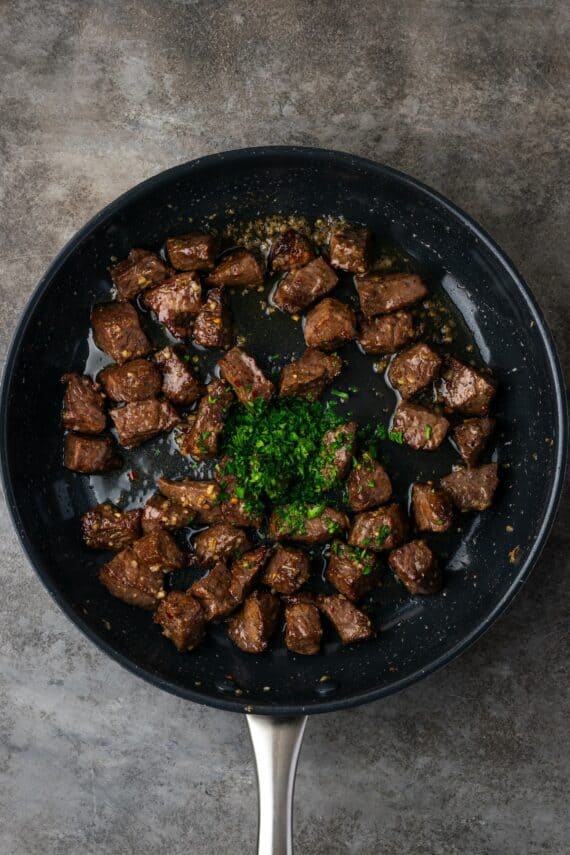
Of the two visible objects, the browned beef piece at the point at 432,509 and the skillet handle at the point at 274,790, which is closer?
the skillet handle at the point at 274,790

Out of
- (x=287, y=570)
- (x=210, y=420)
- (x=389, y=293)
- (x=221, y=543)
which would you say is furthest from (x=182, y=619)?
(x=389, y=293)

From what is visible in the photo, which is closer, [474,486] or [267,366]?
[474,486]

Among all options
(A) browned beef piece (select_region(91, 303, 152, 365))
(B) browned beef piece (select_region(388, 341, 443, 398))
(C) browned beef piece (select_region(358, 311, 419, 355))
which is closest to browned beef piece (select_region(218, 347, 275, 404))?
(A) browned beef piece (select_region(91, 303, 152, 365))

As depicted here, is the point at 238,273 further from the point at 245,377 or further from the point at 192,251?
the point at 245,377

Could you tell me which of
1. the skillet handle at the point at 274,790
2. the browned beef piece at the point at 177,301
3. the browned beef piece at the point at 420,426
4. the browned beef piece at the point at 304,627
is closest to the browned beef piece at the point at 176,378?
the browned beef piece at the point at 177,301

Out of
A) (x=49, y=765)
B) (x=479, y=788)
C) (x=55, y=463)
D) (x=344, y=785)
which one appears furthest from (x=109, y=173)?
(x=479, y=788)

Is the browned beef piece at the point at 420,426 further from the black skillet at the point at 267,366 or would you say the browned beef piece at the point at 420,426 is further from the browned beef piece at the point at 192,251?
the browned beef piece at the point at 192,251
